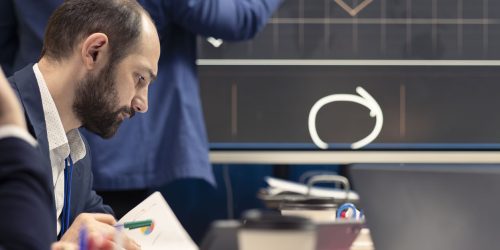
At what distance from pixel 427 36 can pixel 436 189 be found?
8.53 ft

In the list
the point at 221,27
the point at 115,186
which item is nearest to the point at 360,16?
the point at 221,27

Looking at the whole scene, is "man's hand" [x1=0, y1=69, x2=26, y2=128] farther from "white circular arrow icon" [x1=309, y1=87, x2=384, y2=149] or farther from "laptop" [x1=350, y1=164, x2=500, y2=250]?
"white circular arrow icon" [x1=309, y1=87, x2=384, y2=149]

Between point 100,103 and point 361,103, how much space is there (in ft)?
5.73

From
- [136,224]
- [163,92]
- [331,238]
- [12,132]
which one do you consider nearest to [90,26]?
[136,224]

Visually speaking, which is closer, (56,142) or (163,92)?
(56,142)

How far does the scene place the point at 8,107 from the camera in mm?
1026

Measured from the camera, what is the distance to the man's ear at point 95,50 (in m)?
2.13

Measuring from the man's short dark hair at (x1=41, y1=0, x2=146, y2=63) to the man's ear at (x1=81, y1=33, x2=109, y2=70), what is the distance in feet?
0.07

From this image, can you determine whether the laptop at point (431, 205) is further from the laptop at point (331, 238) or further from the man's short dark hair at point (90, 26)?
the man's short dark hair at point (90, 26)

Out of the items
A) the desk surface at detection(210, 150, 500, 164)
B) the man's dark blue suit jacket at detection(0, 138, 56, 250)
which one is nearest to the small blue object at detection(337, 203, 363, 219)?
the man's dark blue suit jacket at detection(0, 138, 56, 250)

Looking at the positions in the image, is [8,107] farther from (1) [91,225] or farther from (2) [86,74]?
(2) [86,74]

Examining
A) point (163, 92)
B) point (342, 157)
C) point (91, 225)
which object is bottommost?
point (342, 157)

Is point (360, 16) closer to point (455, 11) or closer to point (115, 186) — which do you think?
point (455, 11)

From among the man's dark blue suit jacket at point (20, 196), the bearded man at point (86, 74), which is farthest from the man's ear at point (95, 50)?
the man's dark blue suit jacket at point (20, 196)
